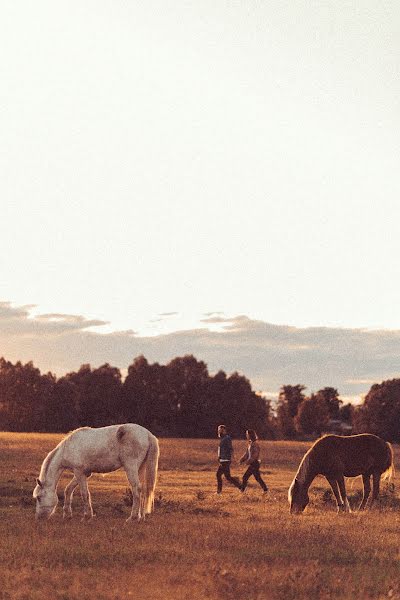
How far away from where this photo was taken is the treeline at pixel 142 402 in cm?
10594

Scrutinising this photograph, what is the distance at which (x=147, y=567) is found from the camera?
40.8 feet

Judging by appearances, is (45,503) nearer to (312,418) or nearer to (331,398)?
(312,418)

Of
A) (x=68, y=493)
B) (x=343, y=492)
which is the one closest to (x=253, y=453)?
(x=343, y=492)

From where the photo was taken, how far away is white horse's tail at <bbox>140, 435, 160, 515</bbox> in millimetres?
18484

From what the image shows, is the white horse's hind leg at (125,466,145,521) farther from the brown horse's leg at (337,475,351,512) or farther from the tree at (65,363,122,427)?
the tree at (65,363,122,427)

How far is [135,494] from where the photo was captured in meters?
17.9

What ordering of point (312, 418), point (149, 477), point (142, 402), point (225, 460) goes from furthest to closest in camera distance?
point (312, 418)
point (142, 402)
point (225, 460)
point (149, 477)

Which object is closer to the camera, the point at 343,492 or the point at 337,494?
the point at 343,492

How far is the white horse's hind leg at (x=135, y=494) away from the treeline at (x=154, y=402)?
81.4 meters

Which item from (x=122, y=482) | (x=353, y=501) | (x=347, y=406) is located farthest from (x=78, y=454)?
(x=347, y=406)

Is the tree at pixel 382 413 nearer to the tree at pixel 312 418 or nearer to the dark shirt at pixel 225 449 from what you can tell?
the tree at pixel 312 418

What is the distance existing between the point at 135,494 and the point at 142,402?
8965cm

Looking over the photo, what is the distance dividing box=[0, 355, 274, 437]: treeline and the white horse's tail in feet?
270

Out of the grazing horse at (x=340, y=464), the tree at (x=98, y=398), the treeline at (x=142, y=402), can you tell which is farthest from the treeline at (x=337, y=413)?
the grazing horse at (x=340, y=464)
